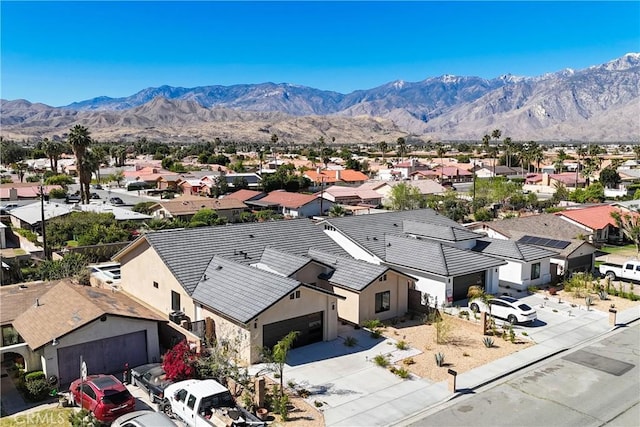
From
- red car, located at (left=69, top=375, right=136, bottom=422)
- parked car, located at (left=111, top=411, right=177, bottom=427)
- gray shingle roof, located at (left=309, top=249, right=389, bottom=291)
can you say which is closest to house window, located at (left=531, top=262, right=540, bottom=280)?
gray shingle roof, located at (left=309, top=249, right=389, bottom=291)

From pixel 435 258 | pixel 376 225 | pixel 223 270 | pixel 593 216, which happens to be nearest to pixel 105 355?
pixel 223 270

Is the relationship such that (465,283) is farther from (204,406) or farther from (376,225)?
(204,406)

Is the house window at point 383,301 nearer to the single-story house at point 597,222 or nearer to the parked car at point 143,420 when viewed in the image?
the parked car at point 143,420

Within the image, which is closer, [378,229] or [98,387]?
[98,387]

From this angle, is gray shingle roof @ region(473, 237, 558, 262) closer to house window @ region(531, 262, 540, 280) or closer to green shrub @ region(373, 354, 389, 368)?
house window @ region(531, 262, 540, 280)

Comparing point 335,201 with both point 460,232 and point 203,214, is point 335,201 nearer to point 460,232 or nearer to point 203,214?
point 203,214

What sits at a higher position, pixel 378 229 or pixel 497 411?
pixel 378 229

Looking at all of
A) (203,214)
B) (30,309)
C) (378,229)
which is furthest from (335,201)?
(30,309)
